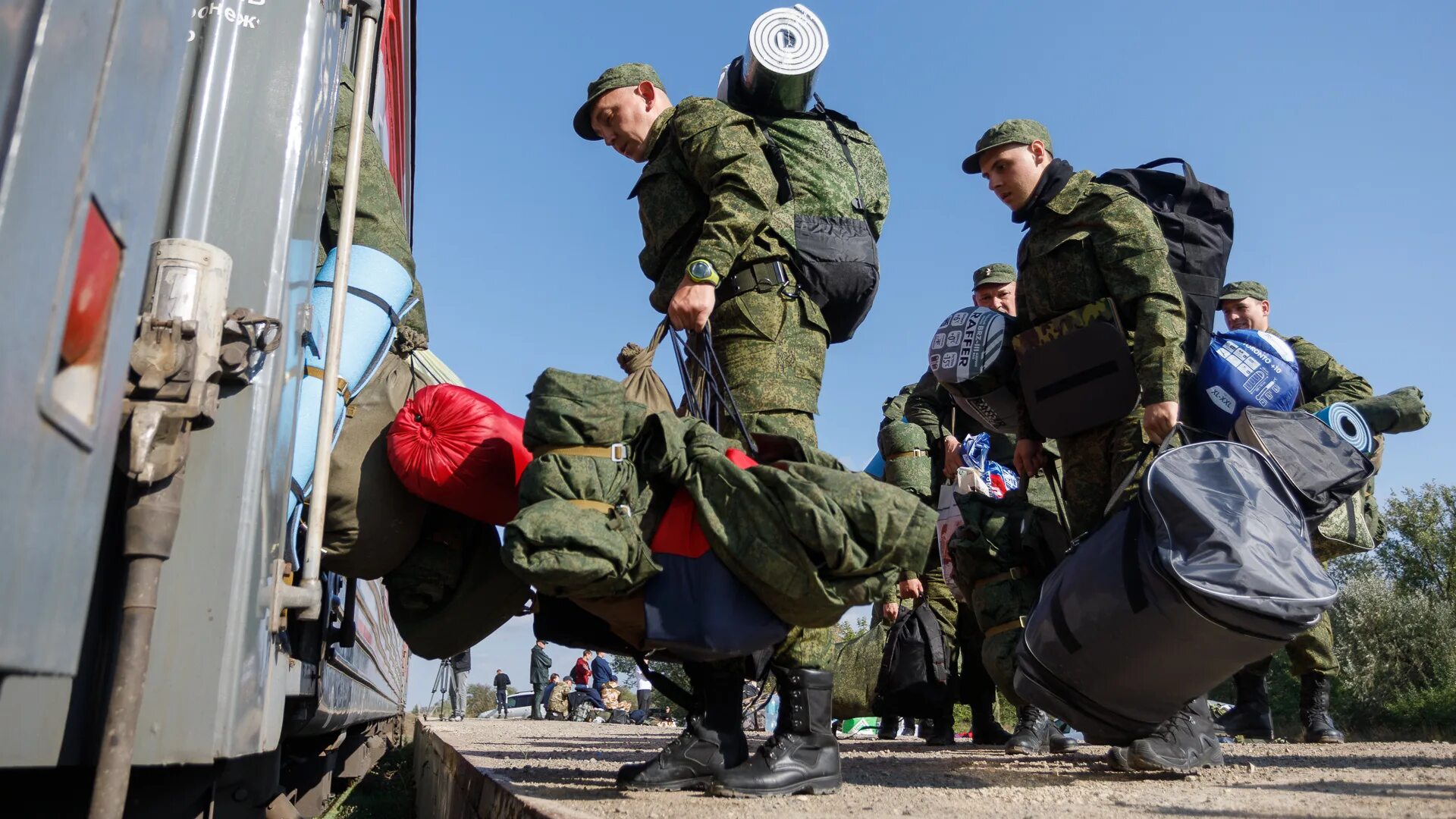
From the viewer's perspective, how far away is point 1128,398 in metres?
3.96

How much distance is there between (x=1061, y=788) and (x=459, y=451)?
71.4 inches

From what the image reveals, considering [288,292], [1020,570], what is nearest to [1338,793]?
[1020,570]

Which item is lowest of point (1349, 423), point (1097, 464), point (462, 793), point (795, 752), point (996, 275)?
point (462, 793)

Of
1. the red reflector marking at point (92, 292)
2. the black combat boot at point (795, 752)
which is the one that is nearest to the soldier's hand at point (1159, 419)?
the black combat boot at point (795, 752)

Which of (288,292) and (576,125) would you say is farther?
(576,125)

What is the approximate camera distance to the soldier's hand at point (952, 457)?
6.59 meters

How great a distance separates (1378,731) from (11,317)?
25.7 metres

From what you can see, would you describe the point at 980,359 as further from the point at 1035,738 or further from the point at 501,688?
the point at 501,688

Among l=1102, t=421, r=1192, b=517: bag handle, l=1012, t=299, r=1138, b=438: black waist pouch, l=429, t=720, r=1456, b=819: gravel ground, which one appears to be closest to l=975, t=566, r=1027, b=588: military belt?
l=1012, t=299, r=1138, b=438: black waist pouch

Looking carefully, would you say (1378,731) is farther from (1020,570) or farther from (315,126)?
(315,126)

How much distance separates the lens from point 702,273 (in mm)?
3244

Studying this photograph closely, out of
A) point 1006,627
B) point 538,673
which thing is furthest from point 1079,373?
point 538,673

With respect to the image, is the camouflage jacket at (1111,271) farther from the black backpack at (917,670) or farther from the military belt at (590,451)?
the black backpack at (917,670)

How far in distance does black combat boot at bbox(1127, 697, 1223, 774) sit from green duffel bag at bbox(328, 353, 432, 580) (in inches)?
84.7
